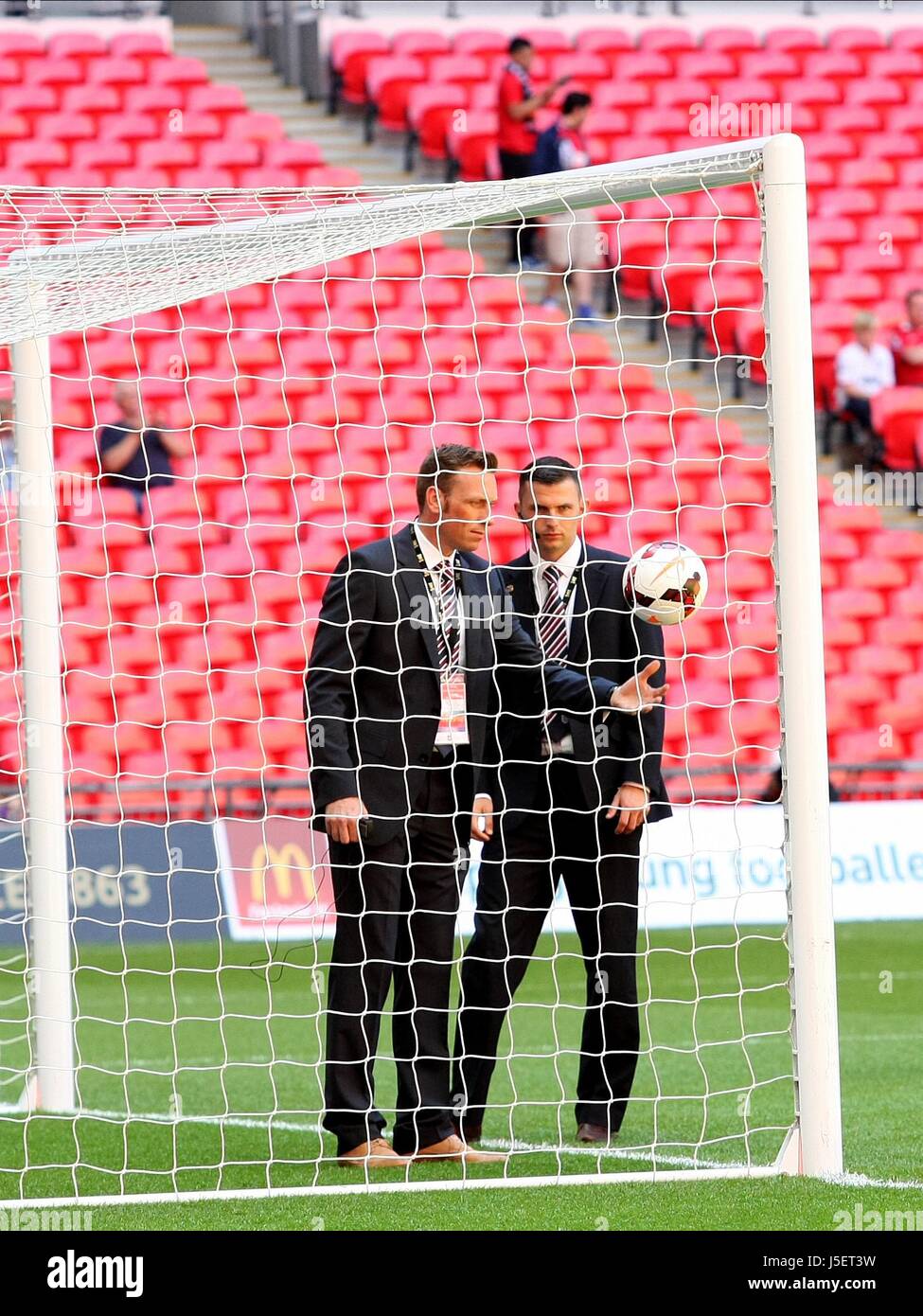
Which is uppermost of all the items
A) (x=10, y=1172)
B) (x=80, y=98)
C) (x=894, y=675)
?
(x=80, y=98)

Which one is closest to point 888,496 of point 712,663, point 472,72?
point 712,663

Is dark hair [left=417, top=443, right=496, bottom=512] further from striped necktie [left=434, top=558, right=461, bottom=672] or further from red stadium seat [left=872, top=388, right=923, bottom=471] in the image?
red stadium seat [left=872, top=388, right=923, bottom=471]

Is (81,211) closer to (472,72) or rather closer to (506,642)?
(506,642)

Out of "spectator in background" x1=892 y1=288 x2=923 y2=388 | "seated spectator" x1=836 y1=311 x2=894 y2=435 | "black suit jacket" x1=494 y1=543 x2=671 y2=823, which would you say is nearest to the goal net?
"black suit jacket" x1=494 y1=543 x2=671 y2=823

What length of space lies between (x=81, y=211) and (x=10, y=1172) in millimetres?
2845

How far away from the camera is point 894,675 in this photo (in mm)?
13602

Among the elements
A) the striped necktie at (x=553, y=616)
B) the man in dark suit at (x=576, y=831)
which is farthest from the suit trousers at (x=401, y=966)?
the striped necktie at (x=553, y=616)

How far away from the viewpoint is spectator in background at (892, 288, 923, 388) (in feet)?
48.1

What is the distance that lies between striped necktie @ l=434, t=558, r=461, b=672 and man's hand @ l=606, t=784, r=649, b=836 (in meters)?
0.63

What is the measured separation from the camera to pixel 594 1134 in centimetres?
573

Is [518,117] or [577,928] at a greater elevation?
[518,117]

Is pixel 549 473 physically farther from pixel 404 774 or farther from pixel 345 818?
pixel 345 818

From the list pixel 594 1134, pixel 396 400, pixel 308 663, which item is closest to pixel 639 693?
pixel 308 663

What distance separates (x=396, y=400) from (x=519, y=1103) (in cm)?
866
